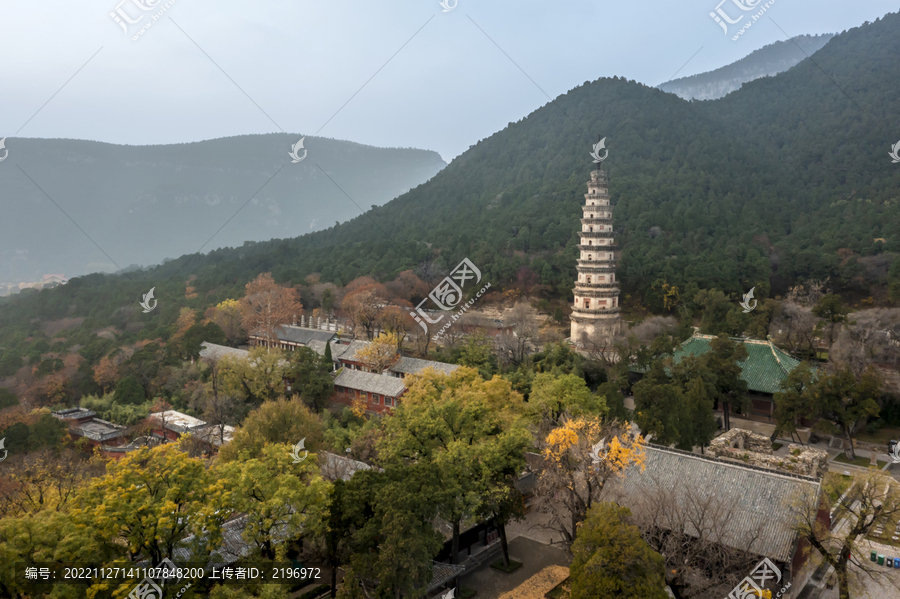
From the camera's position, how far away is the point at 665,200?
60375mm

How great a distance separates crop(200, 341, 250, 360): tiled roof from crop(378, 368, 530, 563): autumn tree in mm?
17990

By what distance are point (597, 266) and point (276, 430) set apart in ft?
82.5

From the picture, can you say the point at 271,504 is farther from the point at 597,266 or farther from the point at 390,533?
the point at 597,266

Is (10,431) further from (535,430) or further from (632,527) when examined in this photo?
(632,527)

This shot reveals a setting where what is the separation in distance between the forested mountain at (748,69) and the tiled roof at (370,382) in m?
87.5

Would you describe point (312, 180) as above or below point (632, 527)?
above

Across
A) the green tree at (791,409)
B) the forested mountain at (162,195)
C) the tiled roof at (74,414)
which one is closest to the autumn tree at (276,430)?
Answer: the tiled roof at (74,414)

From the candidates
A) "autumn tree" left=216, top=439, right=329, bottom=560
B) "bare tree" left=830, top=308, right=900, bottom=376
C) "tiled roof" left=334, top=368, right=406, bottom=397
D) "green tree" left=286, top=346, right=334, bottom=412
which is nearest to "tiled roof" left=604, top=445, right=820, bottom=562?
"autumn tree" left=216, top=439, right=329, bottom=560

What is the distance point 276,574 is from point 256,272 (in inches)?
2250

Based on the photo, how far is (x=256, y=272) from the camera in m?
67.4

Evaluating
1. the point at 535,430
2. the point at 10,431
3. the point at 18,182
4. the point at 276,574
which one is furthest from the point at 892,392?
the point at 18,182
